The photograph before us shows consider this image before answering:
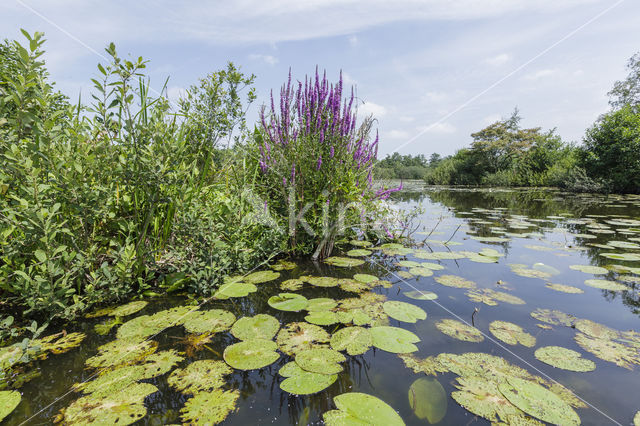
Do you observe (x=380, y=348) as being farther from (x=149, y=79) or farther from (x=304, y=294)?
(x=149, y=79)

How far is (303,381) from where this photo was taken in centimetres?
131

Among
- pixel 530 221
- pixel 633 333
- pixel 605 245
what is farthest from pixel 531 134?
pixel 633 333

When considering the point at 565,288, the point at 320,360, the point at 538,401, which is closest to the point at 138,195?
the point at 320,360

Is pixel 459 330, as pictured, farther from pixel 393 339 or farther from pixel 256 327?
pixel 256 327

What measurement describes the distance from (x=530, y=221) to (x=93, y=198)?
8.16 metres

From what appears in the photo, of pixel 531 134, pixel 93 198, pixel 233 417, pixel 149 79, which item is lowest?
pixel 233 417

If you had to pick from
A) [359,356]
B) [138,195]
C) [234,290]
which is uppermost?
[138,195]

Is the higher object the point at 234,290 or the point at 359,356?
the point at 234,290

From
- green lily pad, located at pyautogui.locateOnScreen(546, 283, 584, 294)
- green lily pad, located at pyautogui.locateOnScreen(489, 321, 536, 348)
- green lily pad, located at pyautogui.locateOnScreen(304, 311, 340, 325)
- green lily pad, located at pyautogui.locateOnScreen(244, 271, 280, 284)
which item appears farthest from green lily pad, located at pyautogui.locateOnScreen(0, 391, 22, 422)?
green lily pad, located at pyautogui.locateOnScreen(546, 283, 584, 294)

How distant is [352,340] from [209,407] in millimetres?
861

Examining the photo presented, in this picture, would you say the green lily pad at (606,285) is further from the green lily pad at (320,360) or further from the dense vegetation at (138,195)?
the green lily pad at (320,360)

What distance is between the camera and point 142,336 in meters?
1.67

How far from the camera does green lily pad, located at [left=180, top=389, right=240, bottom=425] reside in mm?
1099

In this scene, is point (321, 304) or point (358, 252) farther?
point (358, 252)
